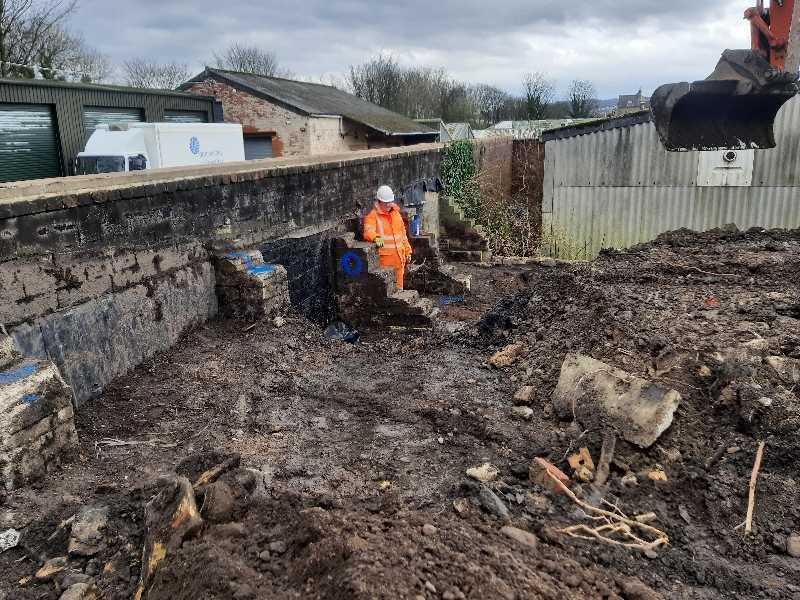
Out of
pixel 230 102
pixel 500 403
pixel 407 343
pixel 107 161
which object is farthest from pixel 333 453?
pixel 230 102

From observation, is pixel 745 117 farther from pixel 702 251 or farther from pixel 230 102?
pixel 230 102

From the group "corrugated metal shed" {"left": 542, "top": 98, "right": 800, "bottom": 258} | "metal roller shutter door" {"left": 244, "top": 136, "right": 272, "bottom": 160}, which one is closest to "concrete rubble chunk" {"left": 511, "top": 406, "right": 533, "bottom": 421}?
"corrugated metal shed" {"left": 542, "top": 98, "right": 800, "bottom": 258}

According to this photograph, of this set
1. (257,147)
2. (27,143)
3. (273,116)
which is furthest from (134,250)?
(257,147)

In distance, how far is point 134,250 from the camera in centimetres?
562

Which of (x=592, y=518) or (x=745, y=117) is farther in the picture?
(x=745, y=117)

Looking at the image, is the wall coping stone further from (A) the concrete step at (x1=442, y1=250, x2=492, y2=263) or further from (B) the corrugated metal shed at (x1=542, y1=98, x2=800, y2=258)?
(B) the corrugated metal shed at (x1=542, y1=98, x2=800, y2=258)

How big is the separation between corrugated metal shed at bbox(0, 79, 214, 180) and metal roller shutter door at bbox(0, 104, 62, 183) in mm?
158

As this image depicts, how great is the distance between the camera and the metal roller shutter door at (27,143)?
1416 centimetres

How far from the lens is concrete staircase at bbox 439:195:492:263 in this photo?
1362 cm

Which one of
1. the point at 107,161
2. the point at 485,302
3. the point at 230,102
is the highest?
the point at 230,102

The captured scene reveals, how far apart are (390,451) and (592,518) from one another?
168 cm

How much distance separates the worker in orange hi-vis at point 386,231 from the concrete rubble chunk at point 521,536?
6.13 meters

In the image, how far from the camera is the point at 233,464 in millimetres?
3893

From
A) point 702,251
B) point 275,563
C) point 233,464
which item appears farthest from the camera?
point 702,251
